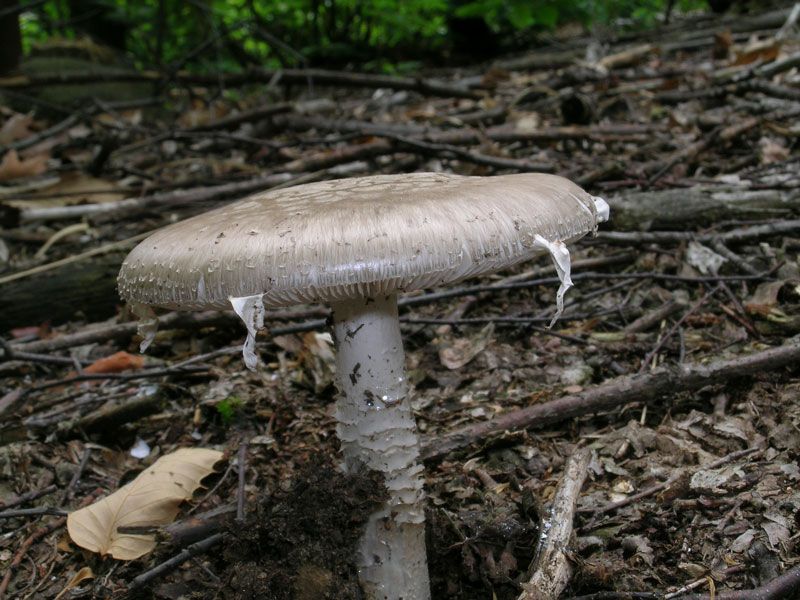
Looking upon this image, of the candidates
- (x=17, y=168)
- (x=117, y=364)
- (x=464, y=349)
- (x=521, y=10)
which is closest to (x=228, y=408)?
(x=117, y=364)

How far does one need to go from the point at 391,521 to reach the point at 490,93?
5.50 meters

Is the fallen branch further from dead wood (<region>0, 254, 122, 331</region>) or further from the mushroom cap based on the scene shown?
dead wood (<region>0, 254, 122, 331</region>)

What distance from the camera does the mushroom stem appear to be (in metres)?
2.17

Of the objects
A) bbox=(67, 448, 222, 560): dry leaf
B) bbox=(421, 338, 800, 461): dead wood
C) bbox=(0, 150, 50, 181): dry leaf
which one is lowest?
bbox=(67, 448, 222, 560): dry leaf

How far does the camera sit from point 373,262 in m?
1.59

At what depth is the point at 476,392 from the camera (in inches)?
127

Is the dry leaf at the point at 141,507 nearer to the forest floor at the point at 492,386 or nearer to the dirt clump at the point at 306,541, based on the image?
the forest floor at the point at 492,386

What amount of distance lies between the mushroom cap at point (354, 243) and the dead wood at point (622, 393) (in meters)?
1.06

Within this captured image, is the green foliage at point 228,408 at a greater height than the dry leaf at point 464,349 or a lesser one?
lesser

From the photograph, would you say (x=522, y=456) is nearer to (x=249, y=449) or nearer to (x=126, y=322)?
(x=249, y=449)

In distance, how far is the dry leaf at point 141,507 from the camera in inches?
94.7

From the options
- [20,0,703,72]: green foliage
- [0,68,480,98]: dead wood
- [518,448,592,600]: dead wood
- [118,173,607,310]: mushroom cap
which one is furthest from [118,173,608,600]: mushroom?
[20,0,703,72]: green foliage

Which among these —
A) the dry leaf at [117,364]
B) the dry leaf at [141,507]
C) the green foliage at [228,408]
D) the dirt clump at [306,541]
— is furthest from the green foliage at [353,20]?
the dirt clump at [306,541]

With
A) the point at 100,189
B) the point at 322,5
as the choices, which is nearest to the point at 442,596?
the point at 100,189
